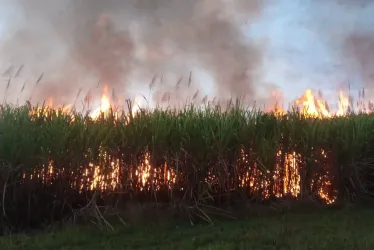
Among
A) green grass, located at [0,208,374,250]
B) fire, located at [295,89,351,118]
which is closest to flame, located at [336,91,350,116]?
fire, located at [295,89,351,118]

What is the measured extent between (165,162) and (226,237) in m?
1.40

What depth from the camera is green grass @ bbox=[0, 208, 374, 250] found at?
4.19 m

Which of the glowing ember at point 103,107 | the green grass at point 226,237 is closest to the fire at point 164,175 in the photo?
the glowing ember at point 103,107

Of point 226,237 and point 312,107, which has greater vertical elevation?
point 312,107

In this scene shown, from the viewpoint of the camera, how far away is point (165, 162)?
550 cm

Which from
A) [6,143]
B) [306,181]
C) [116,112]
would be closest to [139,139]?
[116,112]

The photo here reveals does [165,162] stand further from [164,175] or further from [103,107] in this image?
[103,107]

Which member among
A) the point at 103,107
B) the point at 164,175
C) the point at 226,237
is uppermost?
the point at 103,107

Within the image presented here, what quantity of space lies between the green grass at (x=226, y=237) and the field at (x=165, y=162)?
395 mm

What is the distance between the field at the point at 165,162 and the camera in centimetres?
509

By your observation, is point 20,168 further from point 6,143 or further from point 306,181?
point 306,181

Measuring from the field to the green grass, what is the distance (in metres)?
0.40

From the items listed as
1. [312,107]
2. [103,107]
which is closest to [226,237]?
[103,107]

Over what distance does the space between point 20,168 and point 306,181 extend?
12.4 feet
